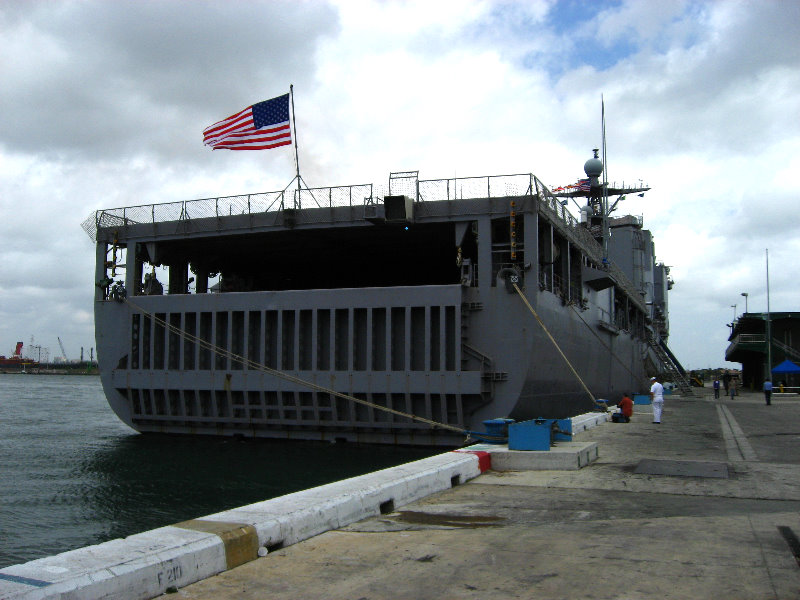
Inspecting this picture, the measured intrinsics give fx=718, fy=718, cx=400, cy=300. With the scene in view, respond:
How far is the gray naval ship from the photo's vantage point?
20516 millimetres

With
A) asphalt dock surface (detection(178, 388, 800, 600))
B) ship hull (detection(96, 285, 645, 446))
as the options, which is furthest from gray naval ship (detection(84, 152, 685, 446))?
asphalt dock surface (detection(178, 388, 800, 600))

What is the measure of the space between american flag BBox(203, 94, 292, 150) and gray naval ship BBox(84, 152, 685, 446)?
7.40 ft

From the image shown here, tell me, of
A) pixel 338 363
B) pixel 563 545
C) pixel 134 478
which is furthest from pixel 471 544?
pixel 338 363

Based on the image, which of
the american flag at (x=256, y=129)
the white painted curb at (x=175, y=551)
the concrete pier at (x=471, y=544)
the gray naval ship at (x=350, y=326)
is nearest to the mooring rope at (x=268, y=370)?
the gray naval ship at (x=350, y=326)

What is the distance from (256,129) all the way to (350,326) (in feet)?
26.3

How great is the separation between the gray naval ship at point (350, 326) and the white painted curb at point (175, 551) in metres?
11.5

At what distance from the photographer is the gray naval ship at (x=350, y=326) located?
20516mm

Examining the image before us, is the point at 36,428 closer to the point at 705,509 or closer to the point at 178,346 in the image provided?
the point at 178,346

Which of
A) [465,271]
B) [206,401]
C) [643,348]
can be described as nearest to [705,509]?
[465,271]

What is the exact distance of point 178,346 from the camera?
2395cm

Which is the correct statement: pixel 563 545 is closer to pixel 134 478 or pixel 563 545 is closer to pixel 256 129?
pixel 134 478

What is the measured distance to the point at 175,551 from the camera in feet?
16.8

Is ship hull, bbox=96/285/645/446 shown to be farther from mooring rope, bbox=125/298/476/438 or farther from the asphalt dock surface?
the asphalt dock surface

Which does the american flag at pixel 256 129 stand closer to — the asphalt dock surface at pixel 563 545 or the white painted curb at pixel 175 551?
the asphalt dock surface at pixel 563 545
